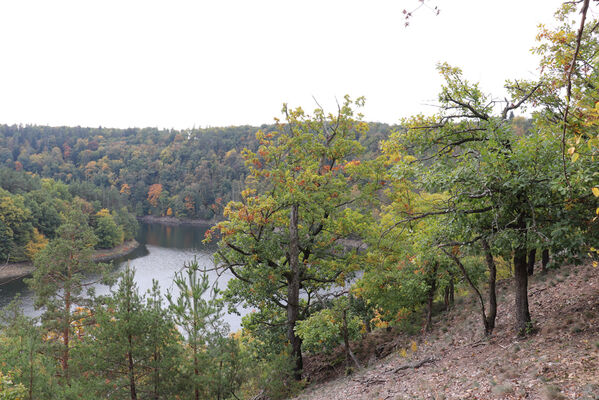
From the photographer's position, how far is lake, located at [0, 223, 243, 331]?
119 feet

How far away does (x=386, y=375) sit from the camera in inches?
376

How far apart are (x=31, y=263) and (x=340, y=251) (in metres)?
52.2

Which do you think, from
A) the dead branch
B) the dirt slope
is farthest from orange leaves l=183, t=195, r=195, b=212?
the dead branch

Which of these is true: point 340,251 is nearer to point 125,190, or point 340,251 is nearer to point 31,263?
point 31,263

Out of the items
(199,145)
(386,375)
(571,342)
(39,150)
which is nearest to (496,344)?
(571,342)

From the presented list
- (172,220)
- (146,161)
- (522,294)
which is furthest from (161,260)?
(146,161)

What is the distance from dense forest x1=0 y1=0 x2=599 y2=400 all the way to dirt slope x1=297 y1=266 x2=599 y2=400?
0.96ft

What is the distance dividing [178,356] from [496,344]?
30.8 ft

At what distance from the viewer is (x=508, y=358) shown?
23.6 ft

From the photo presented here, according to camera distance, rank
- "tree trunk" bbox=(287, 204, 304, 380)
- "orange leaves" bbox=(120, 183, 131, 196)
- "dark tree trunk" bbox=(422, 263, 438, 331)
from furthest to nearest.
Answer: "orange leaves" bbox=(120, 183, 131, 196) < "tree trunk" bbox=(287, 204, 304, 380) < "dark tree trunk" bbox=(422, 263, 438, 331)

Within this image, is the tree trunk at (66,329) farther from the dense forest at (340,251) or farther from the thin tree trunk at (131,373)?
the thin tree trunk at (131,373)

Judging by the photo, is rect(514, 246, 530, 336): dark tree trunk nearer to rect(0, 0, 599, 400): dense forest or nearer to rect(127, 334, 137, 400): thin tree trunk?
rect(0, 0, 599, 400): dense forest

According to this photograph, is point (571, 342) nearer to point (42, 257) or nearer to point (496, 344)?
point (496, 344)

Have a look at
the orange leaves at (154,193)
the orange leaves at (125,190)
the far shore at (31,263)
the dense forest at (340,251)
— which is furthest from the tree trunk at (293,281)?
the orange leaves at (125,190)
